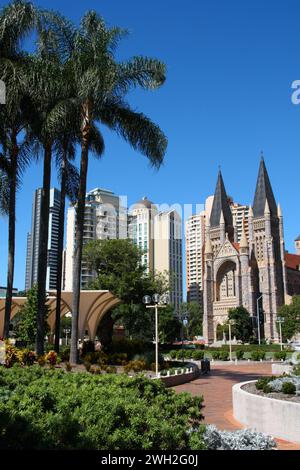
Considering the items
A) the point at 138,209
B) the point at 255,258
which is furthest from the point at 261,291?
the point at 138,209

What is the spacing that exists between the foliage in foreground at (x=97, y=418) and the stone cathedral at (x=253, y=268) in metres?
85.7

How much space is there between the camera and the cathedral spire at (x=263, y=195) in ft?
Answer: 327

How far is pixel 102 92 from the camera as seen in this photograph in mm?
18656

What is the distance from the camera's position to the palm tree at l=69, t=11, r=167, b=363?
61.6 feet

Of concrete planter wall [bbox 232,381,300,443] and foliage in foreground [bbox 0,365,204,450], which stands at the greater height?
foliage in foreground [bbox 0,365,204,450]

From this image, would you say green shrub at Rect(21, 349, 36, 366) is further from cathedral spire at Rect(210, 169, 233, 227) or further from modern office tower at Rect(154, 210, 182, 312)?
modern office tower at Rect(154, 210, 182, 312)

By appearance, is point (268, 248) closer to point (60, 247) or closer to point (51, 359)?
point (60, 247)

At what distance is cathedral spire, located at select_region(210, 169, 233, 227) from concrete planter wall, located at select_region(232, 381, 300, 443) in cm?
9848

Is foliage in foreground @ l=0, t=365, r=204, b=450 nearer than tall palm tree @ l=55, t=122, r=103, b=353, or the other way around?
foliage in foreground @ l=0, t=365, r=204, b=450

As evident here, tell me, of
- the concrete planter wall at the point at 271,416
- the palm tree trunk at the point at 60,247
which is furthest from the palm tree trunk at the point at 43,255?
the concrete planter wall at the point at 271,416

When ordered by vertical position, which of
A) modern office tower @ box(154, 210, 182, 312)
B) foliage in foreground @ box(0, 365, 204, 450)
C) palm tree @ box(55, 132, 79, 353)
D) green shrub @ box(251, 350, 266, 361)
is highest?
modern office tower @ box(154, 210, 182, 312)

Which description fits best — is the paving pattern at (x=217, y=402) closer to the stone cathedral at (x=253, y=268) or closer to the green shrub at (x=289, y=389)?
the green shrub at (x=289, y=389)

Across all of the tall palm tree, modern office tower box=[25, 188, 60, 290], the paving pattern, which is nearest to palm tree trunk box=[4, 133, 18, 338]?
the tall palm tree
